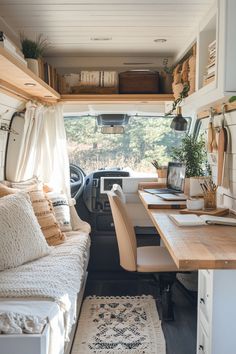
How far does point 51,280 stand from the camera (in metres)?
1.79

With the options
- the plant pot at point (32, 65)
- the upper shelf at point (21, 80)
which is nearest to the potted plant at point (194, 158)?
the upper shelf at point (21, 80)

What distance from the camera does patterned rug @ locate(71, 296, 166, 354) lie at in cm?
206

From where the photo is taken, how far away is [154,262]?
2234 mm

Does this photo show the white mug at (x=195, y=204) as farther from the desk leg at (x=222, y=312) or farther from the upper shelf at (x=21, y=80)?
the upper shelf at (x=21, y=80)

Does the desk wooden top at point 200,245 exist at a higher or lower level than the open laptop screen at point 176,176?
lower

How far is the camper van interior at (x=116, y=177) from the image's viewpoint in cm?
159

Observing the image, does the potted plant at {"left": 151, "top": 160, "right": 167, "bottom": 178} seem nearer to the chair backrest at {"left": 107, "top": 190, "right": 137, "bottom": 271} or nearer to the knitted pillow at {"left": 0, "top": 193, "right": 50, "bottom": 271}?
the chair backrest at {"left": 107, "top": 190, "right": 137, "bottom": 271}

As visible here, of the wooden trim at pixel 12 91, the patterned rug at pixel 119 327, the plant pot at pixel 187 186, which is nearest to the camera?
the patterned rug at pixel 119 327

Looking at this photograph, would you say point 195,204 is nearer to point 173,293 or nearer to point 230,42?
point 230,42

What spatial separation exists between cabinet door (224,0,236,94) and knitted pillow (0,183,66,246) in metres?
1.53

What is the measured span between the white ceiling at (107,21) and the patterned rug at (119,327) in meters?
2.02

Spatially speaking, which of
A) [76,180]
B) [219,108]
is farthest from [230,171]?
[76,180]

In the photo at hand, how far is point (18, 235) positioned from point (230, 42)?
1.52 meters

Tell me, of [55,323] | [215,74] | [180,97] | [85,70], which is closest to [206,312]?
[55,323]
